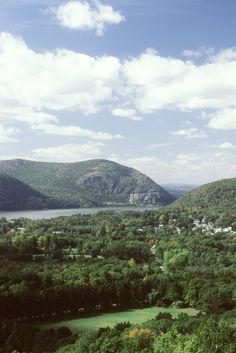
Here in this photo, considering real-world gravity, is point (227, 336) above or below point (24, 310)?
above

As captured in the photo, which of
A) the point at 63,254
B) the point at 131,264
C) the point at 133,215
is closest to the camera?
the point at 131,264

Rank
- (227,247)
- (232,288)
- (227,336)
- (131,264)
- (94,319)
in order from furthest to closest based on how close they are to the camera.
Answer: (227,247) → (131,264) → (232,288) → (94,319) → (227,336)

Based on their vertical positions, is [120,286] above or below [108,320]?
above

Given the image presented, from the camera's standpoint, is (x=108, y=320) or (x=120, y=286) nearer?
(x=108, y=320)

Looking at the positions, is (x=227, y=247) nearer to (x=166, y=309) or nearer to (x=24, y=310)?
(x=166, y=309)

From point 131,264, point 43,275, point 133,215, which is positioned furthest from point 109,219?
point 43,275

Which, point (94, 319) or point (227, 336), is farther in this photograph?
point (94, 319)
